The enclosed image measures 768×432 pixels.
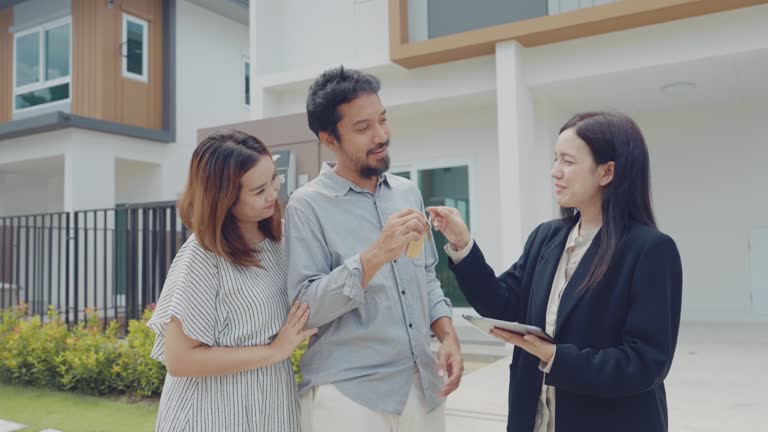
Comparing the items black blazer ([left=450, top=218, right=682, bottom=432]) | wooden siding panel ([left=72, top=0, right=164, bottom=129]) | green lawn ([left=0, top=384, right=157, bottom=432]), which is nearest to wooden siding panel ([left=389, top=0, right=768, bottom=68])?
green lawn ([left=0, top=384, right=157, bottom=432])

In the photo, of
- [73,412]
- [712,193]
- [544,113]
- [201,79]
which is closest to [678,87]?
[544,113]

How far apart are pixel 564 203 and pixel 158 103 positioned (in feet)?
36.0

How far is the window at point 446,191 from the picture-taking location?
8.38 metres

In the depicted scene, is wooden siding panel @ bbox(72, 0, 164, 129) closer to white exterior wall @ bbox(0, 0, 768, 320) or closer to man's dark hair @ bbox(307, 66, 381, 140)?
white exterior wall @ bbox(0, 0, 768, 320)

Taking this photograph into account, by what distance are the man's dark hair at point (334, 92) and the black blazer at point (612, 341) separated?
775mm

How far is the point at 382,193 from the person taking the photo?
2.06 m

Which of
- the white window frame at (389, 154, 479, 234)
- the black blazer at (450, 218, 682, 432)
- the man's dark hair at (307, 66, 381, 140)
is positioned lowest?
the black blazer at (450, 218, 682, 432)

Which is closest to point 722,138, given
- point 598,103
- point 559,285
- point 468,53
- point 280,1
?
point 598,103

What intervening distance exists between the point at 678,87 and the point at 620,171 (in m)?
6.22

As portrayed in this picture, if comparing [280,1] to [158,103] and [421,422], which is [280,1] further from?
[421,422]

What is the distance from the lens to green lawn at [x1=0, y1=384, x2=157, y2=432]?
453 centimetres

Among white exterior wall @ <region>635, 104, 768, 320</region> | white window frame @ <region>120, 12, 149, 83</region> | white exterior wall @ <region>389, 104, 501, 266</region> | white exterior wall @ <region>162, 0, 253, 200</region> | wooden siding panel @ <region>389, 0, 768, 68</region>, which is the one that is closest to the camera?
wooden siding panel @ <region>389, 0, 768, 68</region>

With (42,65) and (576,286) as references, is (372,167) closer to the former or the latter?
(576,286)

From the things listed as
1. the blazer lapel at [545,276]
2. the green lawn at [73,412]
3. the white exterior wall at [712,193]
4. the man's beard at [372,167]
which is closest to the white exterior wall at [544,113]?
the white exterior wall at [712,193]
